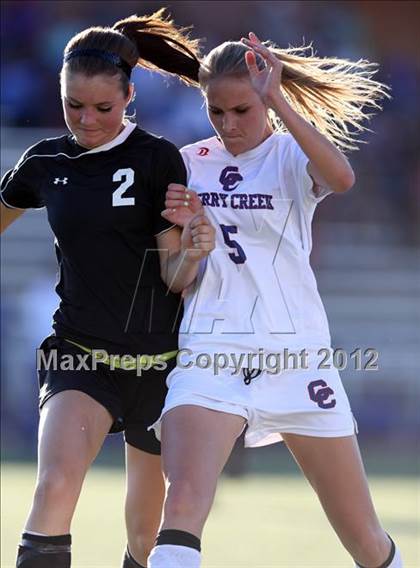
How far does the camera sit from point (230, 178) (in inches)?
161

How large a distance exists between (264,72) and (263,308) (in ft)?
2.49

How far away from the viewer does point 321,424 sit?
392cm

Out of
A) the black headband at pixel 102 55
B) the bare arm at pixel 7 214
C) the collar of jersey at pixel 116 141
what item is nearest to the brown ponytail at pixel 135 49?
the black headband at pixel 102 55

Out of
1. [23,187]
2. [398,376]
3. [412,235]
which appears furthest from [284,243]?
[412,235]

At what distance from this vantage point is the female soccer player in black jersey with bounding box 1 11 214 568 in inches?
156

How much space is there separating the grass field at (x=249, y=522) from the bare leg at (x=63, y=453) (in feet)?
6.33

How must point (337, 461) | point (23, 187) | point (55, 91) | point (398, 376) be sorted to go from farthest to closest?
point (55, 91)
point (398, 376)
point (23, 187)
point (337, 461)

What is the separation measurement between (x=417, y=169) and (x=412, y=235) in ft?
2.62

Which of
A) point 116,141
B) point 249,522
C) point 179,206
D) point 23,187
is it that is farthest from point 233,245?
point 249,522

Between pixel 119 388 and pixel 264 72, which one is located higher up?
pixel 264 72

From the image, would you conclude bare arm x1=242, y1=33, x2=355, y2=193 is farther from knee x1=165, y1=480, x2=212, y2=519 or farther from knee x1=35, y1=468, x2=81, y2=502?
knee x1=35, y1=468, x2=81, y2=502

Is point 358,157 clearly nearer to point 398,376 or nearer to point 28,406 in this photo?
point 398,376

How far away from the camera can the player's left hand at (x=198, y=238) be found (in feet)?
12.7

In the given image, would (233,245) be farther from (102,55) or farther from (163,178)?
(102,55)
